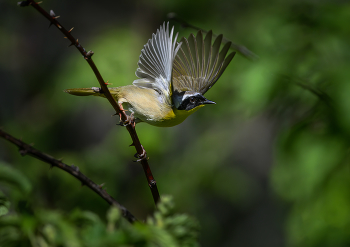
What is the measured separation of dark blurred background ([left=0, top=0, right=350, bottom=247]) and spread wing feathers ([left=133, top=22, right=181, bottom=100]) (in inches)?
29.9

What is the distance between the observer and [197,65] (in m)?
3.18

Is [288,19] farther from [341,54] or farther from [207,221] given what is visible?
[207,221]

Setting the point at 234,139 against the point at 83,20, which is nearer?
the point at 234,139

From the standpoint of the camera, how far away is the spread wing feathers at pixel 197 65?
283cm

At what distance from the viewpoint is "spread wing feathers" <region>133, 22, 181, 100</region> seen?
187 centimetres

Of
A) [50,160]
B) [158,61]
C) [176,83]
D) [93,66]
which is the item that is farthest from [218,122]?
[50,160]

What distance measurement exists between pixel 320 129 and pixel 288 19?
966 millimetres

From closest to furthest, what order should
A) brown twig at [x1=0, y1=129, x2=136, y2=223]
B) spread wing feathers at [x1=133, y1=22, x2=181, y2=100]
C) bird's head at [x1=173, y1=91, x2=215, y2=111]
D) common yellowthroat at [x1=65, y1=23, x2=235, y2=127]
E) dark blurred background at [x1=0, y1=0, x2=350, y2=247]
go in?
1. brown twig at [x1=0, y1=129, x2=136, y2=223]
2. spread wing feathers at [x1=133, y1=22, x2=181, y2=100]
3. dark blurred background at [x1=0, y1=0, x2=350, y2=247]
4. common yellowthroat at [x1=65, y1=23, x2=235, y2=127]
5. bird's head at [x1=173, y1=91, x2=215, y2=111]

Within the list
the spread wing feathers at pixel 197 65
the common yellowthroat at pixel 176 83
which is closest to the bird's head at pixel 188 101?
the common yellowthroat at pixel 176 83

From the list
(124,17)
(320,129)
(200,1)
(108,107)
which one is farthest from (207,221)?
(124,17)

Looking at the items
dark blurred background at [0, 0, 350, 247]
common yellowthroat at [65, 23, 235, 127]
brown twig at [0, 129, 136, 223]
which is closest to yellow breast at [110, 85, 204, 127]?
common yellowthroat at [65, 23, 235, 127]

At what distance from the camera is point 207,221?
17.2 feet

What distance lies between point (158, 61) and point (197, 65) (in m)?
1.00

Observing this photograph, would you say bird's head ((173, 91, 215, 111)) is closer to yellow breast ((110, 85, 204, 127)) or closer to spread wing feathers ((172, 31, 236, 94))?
yellow breast ((110, 85, 204, 127))
